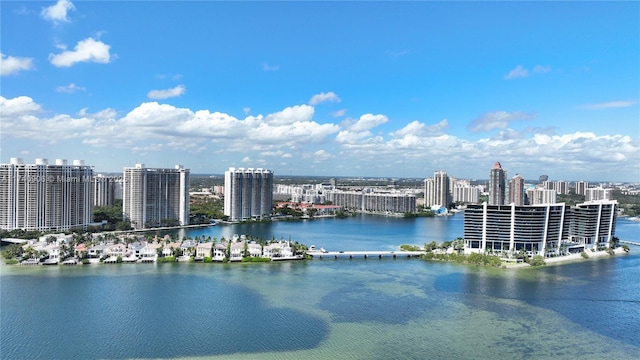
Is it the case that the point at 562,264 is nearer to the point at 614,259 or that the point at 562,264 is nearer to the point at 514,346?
the point at 614,259

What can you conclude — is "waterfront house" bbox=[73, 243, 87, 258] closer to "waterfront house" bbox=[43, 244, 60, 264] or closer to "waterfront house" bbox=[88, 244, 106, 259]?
"waterfront house" bbox=[88, 244, 106, 259]

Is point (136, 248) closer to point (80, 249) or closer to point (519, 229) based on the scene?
point (80, 249)

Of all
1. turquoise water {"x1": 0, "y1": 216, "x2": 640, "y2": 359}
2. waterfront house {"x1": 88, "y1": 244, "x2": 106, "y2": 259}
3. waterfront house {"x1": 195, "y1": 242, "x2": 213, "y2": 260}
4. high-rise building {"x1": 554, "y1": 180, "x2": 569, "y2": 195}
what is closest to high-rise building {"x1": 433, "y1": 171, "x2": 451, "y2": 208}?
high-rise building {"x1": 554, "y1": 180, "x2": 569, "y2": 195}

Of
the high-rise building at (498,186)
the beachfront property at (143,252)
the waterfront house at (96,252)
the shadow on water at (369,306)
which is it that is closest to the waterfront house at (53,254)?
the beachfront property at (143,252)

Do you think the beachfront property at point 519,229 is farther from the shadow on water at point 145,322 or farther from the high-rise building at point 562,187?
the high-rise building at point 562,187

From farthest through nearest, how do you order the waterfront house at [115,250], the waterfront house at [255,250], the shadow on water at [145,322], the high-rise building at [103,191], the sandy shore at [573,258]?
the high-rise building at [103,191], the waterfront house at [255,250], the sandy shore at [573,258], the waterfront house at [115,250], the shadow on water at [145,322]

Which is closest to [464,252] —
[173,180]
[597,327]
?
[597,327]

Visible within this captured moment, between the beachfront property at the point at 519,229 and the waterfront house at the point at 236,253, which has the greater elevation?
the beachfront property at the point at 519,229
